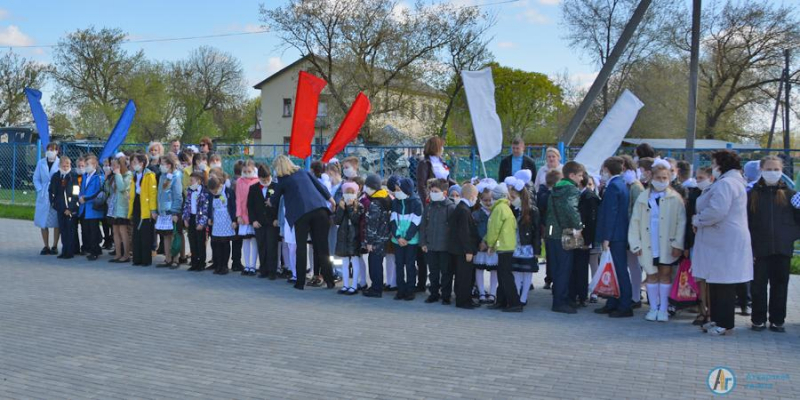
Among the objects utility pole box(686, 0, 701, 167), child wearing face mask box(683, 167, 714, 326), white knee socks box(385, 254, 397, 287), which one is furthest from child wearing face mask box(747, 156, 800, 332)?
utility pole box(686, 0, 701, 167)

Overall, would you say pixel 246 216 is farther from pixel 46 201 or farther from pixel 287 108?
pixel 287 108

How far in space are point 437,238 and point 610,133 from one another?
315cm

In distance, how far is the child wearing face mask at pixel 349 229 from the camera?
982 centimetres

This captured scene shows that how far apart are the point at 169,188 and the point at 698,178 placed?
7.98 meters

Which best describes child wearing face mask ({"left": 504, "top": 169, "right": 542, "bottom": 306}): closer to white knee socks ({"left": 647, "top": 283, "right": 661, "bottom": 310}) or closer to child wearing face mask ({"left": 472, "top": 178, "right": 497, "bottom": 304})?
child wearing face mask ({"left": 472, "top": 178, "right": 497, "bottom": 304})

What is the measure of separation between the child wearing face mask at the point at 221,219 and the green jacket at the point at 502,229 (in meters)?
4.46

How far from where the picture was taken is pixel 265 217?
11070mm

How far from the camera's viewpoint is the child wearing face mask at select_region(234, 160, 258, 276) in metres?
11.3

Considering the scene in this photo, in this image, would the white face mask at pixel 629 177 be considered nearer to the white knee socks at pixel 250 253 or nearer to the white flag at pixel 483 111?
the white flag at pixel 483 111

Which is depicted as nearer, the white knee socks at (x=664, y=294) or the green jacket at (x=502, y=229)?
the white knee socks at (x=664, y=294)

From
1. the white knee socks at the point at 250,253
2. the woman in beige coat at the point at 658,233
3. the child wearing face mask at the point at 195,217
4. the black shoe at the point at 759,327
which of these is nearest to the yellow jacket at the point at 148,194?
the child wearing face mask at the point at 195,217

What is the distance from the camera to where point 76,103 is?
1982 inches

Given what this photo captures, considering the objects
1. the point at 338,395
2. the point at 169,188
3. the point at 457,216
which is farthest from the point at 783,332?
the point at 169,188

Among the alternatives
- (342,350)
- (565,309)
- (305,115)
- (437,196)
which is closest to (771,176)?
(565,309)
